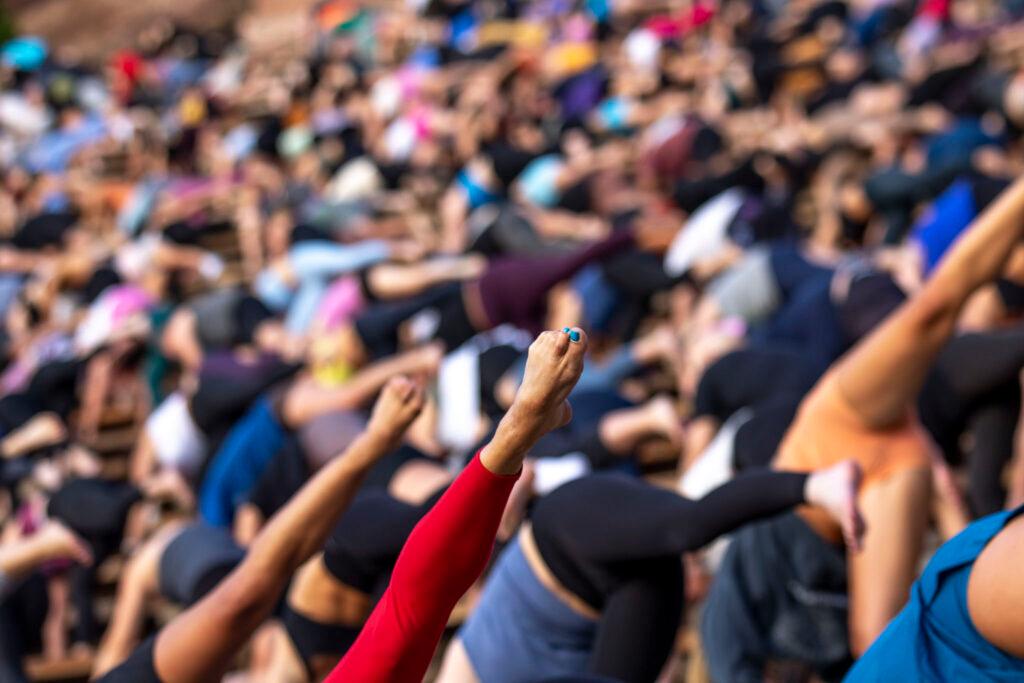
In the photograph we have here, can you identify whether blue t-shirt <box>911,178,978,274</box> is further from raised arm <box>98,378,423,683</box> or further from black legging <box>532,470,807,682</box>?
raised arm <box>98,378,423,683</box>

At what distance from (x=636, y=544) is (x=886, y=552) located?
0.51 meters

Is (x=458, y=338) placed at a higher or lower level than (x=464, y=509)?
lower

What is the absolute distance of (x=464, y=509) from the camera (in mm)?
1727

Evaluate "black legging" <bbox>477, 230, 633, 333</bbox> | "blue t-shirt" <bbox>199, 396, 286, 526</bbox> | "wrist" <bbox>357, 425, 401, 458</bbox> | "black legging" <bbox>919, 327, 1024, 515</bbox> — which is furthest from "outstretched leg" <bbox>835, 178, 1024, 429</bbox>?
"black legging" <bbox>477, 230, 633, 333</bbox>

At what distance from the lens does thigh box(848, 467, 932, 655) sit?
7.53 ft

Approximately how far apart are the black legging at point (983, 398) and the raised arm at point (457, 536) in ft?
4.71

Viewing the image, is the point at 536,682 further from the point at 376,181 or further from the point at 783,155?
the point at 376,181

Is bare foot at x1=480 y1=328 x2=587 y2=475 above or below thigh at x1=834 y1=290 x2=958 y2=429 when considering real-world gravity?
above

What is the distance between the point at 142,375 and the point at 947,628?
211 inches

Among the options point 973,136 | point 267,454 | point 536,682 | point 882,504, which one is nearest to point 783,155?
point 973,136

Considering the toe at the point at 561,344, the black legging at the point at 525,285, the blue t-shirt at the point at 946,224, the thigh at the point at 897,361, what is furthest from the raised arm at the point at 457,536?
the black legging at the point at 525,285

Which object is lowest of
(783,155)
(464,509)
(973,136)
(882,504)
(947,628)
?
(783,155)

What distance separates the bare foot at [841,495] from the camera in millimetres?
1906

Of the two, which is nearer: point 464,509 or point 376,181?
point 464,509
